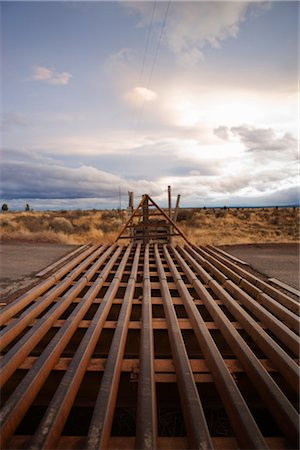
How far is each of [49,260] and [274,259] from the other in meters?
5.45

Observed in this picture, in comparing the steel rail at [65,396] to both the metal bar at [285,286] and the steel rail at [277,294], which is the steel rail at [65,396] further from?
the metal bar at [285,286]

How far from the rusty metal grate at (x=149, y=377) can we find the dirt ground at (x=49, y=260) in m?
1.25

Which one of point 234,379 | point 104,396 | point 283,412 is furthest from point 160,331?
point 283,412

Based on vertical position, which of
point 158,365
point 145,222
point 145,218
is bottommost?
point 158,365

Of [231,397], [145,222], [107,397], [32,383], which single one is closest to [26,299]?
[32,383]

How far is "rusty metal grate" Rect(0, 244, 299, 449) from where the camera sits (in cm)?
142

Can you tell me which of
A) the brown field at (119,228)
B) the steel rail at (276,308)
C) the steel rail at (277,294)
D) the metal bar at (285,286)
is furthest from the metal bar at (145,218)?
the steel rail at (276,308)

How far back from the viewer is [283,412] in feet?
5.01

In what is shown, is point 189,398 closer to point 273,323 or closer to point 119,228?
point 273,323

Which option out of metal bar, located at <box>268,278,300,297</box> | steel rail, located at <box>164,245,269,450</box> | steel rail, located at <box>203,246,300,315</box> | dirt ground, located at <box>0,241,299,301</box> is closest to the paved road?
dirt ground, located at <box>0,241,299,301</box>

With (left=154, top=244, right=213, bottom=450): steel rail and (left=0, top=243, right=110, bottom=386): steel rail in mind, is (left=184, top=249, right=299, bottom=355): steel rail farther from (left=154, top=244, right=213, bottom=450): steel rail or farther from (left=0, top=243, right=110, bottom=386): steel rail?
(left=0, top=243, right=110, bottom=386): steel rail

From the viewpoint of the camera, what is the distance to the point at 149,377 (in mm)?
1835

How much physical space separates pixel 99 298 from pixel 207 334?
1647 mm

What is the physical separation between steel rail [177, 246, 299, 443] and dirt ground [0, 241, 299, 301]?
7.61 feet
